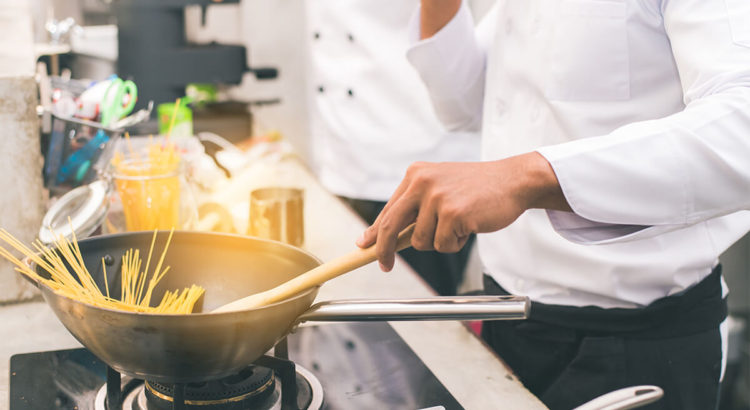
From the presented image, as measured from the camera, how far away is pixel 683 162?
0.82m

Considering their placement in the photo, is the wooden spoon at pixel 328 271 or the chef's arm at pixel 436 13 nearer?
the wooden spoon at pixel 328 271

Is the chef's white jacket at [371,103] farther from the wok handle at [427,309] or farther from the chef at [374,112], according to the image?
the wok handle at [427,309]

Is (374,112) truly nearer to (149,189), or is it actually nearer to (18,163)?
(149,189)

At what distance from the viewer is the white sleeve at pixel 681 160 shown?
814mm

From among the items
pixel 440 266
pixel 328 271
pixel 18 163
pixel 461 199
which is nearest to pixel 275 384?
pixel 328 271

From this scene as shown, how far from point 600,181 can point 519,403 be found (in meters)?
0.32

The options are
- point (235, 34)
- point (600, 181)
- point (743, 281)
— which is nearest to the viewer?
point (600, 181)

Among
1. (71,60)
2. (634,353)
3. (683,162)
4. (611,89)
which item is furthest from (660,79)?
(71,60)

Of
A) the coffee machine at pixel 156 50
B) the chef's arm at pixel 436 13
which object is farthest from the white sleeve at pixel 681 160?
the coffee machine at pixel 156 50

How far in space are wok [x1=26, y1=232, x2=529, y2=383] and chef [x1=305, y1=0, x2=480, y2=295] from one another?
1356 mm

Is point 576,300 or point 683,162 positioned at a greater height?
point 683,162

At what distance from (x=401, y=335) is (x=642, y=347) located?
41 cm

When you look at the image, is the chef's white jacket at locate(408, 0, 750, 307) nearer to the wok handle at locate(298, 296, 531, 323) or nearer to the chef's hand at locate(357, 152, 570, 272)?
the chef's hand at locate(357, 152, 570, 272)

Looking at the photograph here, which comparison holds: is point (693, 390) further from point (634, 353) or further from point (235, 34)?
point (235, 34)
